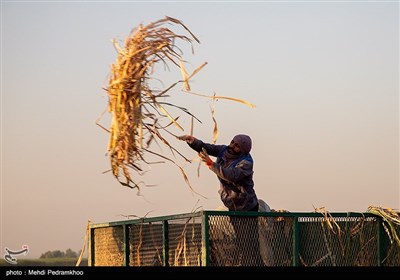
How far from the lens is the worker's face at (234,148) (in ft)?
41.8

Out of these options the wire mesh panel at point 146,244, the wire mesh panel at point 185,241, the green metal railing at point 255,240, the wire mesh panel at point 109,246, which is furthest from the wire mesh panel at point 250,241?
the wire mesh panel at point 109,246

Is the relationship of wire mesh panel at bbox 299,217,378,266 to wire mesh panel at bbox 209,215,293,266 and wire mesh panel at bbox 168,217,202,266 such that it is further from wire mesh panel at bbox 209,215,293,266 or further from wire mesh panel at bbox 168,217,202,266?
wire mesh panel at bbox 168,217,202,266

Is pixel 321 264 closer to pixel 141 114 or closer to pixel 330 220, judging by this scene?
pixel 330 220

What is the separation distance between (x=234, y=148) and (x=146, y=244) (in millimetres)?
1604

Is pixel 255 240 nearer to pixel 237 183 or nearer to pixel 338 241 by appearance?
pixel 237 183

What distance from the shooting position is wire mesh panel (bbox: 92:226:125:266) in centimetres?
1338

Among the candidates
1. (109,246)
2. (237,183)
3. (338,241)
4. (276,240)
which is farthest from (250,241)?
(109,246)

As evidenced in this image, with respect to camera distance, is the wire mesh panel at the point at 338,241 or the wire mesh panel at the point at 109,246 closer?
the wire mesh panel at the point at 338,241

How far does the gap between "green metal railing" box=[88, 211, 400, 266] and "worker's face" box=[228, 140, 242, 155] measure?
1129 millimetres

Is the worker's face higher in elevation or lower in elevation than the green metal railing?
higher

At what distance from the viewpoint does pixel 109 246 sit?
13.8 m

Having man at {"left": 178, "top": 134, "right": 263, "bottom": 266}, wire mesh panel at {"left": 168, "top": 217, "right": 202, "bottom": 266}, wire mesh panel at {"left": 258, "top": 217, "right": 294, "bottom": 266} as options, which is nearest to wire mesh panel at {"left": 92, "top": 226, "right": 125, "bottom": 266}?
wire mesh panel at {"left": 168, "top": 217, "right": 202, "bottom": 266}

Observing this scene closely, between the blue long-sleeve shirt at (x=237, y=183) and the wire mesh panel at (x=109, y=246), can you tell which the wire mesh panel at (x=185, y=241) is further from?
the wire mesh panel at (x=109, y=246)
